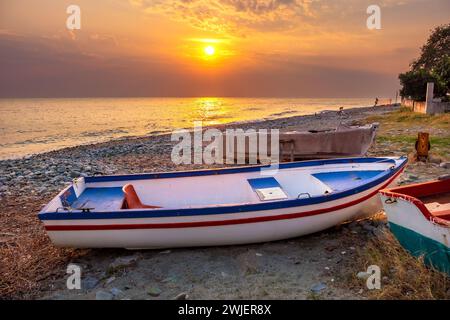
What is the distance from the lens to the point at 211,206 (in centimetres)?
611

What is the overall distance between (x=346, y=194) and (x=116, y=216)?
13.4 ft

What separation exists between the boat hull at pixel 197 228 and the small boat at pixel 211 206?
0.02 metres

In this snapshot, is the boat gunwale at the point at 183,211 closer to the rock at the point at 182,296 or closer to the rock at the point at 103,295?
the rock at the point at 103,295

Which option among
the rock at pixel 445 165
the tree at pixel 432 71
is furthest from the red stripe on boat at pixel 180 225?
the tree at pixel 432 71

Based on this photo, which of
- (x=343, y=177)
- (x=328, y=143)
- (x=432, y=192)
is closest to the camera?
(x=432, y=192)

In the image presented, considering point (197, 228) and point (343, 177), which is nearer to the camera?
point (197, 228)

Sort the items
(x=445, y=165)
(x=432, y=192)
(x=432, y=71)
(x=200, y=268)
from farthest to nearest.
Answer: (x=432, y=71)
(x=445, y=165)
(x=432, y=192)
(x=200, y=268)

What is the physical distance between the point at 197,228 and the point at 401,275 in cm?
321

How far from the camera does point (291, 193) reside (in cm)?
809

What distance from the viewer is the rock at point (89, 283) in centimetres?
551

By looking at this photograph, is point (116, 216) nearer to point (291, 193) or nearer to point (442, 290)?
point (291, 193)

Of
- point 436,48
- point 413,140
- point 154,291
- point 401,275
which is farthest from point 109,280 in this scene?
point 436,48

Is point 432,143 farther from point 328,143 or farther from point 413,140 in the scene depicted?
point 328,143
